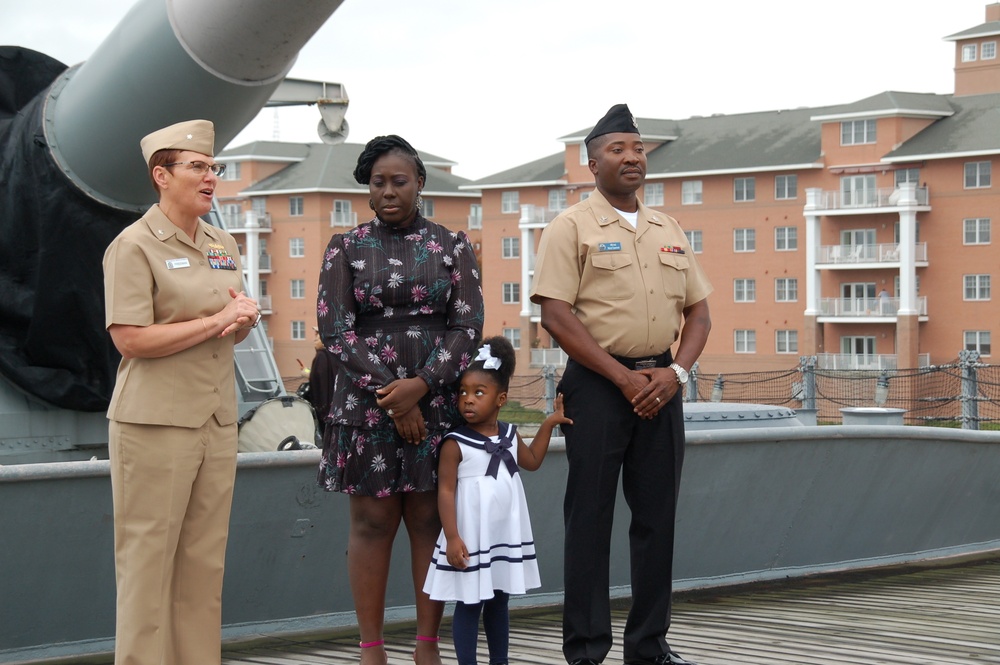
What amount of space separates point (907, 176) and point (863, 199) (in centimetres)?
214

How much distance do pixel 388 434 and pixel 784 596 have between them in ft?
9.70

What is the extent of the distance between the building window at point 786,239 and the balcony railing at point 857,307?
9.73ft

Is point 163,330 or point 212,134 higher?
point 212,134

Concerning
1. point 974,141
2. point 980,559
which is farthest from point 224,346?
point 974,141

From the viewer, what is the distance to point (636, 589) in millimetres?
Result: 5055

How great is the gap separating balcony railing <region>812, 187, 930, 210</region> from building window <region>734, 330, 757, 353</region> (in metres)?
6.79

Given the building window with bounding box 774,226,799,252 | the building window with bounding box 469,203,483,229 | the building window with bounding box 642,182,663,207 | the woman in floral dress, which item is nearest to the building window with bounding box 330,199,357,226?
the building window with bounding box 469,203,483,229

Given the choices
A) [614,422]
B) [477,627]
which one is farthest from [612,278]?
[477,627]

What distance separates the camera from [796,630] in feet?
19.6

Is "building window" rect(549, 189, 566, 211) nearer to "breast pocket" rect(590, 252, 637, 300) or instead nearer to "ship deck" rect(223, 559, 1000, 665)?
"ship deck" rect(223, 559, 1000, 665)

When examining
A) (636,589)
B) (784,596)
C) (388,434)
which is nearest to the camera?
(388,434)

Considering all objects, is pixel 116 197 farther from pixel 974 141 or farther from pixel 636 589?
pixel 974 141

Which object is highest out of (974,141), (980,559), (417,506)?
(974,141)

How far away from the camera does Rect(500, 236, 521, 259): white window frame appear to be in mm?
74125
